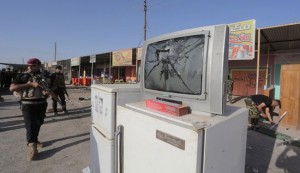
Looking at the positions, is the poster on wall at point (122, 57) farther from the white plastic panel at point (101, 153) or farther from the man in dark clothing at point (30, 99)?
the white plastic panel at point (101, 153)

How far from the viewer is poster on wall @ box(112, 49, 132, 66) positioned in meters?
16.5

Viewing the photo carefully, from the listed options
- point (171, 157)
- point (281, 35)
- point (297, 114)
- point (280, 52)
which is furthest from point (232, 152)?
point (280, 52)

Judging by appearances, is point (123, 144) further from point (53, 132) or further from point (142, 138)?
Result: point (53, 132)

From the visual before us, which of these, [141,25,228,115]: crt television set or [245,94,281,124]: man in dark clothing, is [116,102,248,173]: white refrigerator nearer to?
[141,25,228,115]: crt television set

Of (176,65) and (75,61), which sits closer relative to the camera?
(176,65)

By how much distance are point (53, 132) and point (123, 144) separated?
388 centimetres

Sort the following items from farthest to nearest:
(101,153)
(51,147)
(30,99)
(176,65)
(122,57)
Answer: (122,57) → (51,147) → (30,99) → (101,153) → (176,65)

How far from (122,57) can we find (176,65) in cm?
1543

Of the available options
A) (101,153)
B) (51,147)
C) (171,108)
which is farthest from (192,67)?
(51,147)

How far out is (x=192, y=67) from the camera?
1922mm

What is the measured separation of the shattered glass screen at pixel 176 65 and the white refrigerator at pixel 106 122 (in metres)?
0.30

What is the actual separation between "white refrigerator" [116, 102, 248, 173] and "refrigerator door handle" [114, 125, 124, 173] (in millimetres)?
11

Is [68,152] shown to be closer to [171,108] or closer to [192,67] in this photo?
[171,108]

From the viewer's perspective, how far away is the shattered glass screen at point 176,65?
1891 millimetres
